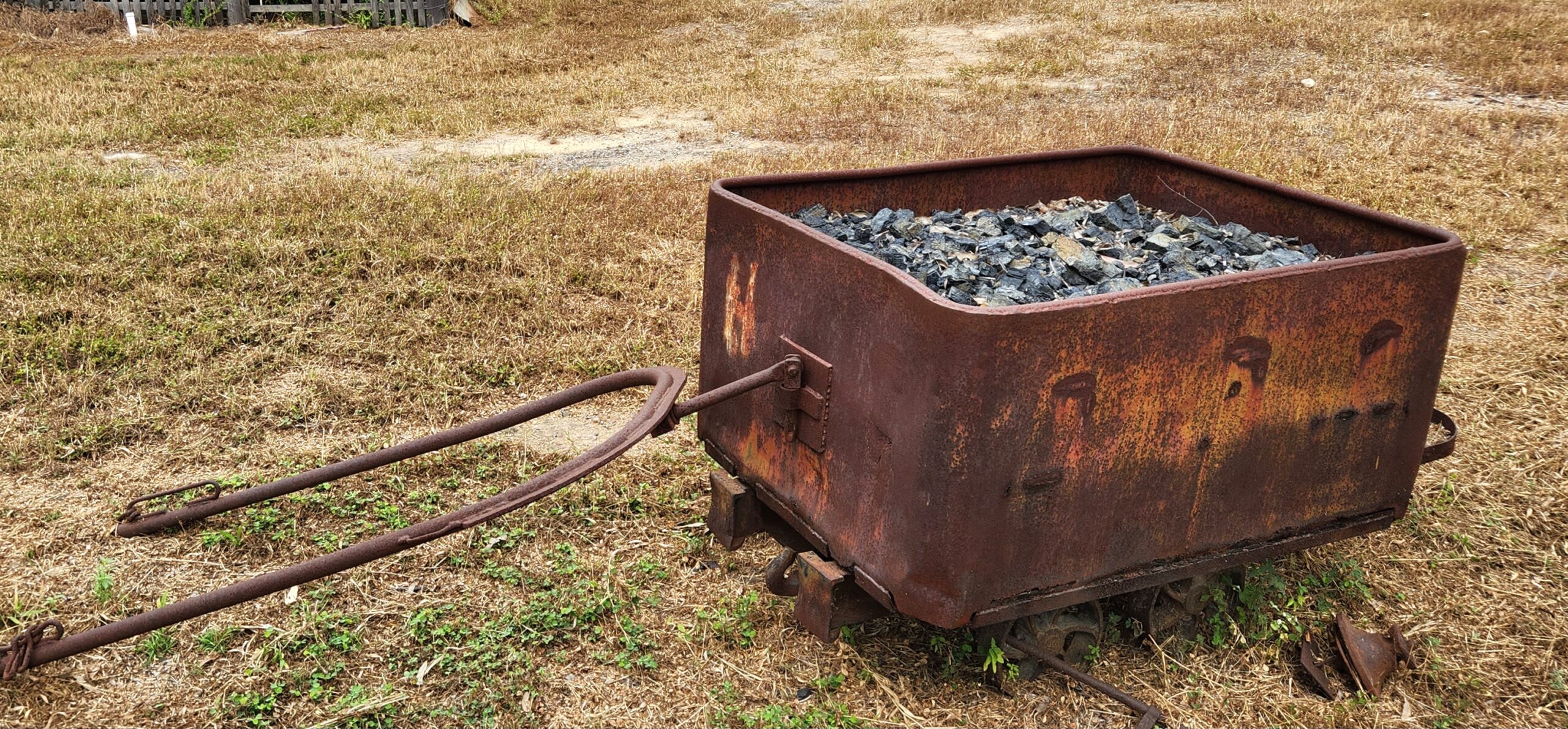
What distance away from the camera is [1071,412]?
9.39 ft

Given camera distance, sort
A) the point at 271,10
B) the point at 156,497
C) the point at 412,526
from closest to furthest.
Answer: the point at 412,526, the point at 156,497, the point at 271,10

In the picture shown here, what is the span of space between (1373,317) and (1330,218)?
0.77 meters

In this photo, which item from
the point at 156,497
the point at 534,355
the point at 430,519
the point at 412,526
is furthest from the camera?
the point at 534,355

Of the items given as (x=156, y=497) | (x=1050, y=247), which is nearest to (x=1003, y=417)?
(x=1050, y=247)

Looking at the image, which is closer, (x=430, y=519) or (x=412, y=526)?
(x=412, y=526)

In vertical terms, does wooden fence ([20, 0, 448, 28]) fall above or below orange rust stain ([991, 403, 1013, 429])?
above

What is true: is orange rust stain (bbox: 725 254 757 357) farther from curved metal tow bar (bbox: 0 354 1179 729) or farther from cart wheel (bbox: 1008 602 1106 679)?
cart wheel (bbox: 1008 602 1106 679)

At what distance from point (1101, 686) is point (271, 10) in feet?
48.4

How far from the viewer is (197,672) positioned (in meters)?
3.49

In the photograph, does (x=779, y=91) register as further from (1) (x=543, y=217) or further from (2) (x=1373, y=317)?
(2) (x=1373, y=317)

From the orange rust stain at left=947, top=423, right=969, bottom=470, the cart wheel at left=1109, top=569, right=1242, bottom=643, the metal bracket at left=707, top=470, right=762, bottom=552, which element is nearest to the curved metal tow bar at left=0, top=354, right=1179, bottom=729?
the metal bracket at left=707, top=470, right=762, bottom=552

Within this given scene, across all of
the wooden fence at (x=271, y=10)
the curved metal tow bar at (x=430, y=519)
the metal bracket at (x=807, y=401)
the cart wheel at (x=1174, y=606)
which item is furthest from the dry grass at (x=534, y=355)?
the wooden fence at (x=271, y=10)

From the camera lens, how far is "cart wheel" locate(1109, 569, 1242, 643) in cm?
353

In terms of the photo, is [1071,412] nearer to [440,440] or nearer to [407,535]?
[407,535]
